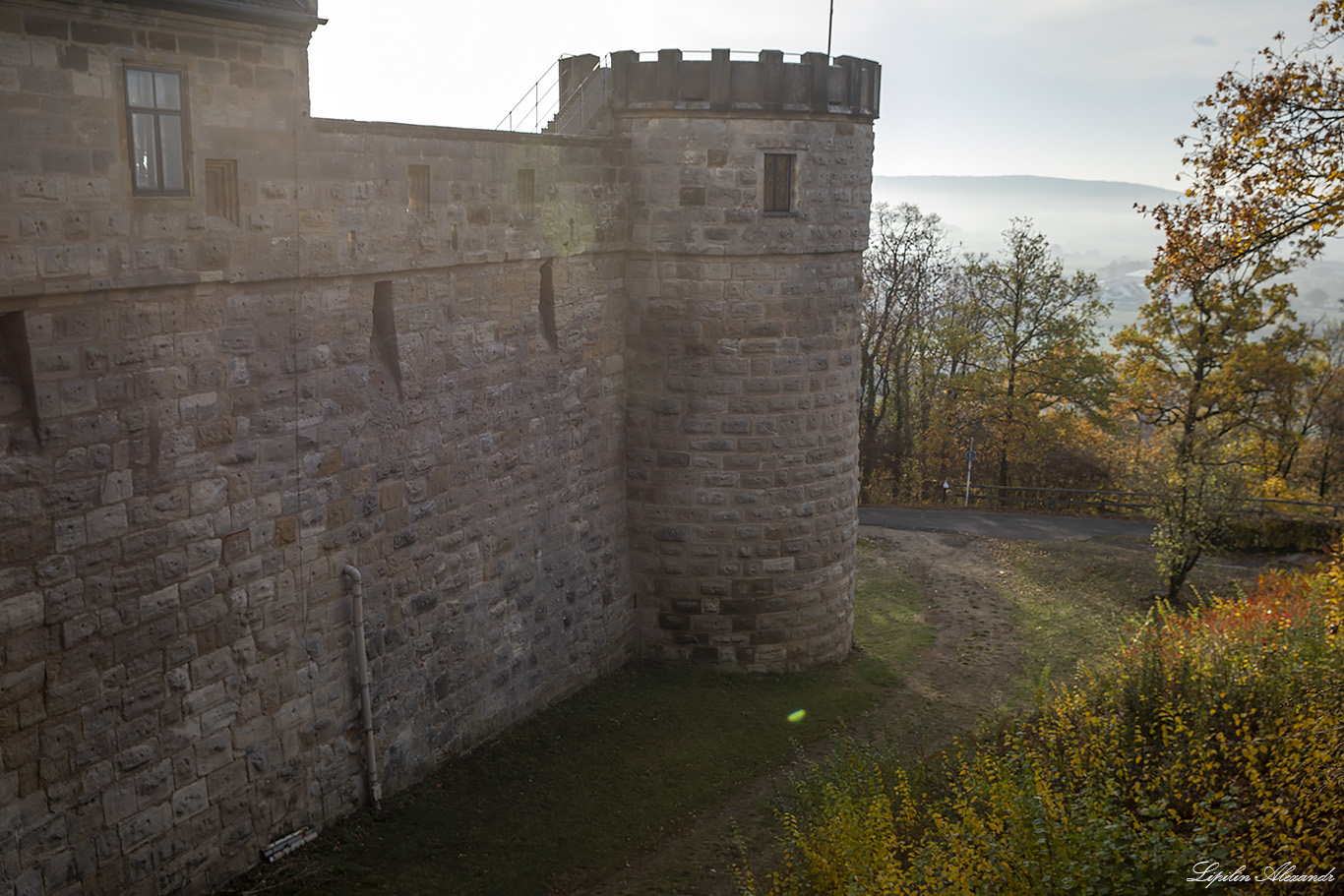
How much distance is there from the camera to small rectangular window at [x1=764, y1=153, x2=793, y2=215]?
14688mm

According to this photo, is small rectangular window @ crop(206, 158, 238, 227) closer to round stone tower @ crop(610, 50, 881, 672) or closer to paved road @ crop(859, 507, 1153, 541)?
round stone tower @ crop(610, 50, 881, 672)

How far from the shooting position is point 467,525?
39.5 ft

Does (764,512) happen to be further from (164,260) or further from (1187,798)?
(164,260)

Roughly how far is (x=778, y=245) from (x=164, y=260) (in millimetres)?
8442

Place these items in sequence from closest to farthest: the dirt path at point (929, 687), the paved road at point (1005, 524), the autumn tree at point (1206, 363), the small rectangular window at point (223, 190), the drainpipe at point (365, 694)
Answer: the small rectangular window at point (223, 190) → the drainpipe at point (365, 694) → the dirt path at point (929, 687) → the paved road at point (1005, 524) → the autumn tree at point (1206, 363)

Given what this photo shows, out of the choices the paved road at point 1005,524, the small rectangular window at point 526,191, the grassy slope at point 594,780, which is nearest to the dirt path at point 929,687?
the grassy slope at point 594,780

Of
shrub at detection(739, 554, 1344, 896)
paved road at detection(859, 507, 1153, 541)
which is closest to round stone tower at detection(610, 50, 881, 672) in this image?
shrub at detection(739, 554, 1344, 896)

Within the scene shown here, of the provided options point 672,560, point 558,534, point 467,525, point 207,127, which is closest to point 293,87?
point 207,127

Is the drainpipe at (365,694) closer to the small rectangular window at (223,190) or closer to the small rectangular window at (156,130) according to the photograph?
the small rectangular window at (223,190)

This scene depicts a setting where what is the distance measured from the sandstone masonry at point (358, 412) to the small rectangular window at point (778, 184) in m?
0.05

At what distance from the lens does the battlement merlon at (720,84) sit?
46.4 feet

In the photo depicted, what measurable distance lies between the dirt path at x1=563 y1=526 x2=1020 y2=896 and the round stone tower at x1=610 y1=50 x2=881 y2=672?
1.85 meters

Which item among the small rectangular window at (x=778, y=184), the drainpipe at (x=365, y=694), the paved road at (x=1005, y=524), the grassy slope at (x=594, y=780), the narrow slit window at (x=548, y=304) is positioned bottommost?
the paved road at (x=1005, y=524)

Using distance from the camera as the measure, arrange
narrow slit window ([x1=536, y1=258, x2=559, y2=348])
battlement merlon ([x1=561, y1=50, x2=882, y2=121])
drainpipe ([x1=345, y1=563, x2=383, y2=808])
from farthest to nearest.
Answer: battlement merlon ([x1=561, y1=50, x2=882, y2=121]) → narrow slit window ([x1=536, y1=258, x2=559, y2=348]) → drainpipe ([x1=345, y1=563, x2=383, y2=808])
